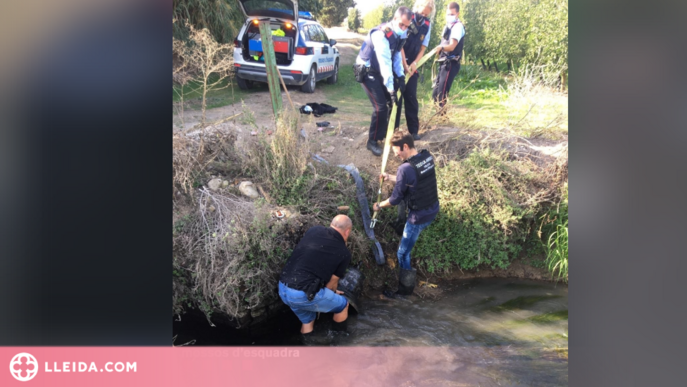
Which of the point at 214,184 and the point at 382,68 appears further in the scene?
the point at 214,184

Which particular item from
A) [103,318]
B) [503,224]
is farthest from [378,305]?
[103,318]

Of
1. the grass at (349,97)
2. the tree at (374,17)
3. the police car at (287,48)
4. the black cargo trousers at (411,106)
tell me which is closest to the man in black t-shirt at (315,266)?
the grass at (349,97)

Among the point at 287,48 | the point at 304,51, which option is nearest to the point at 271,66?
the point at 287,48

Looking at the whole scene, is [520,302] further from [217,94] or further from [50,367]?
[50,367]

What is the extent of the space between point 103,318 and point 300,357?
1497mm

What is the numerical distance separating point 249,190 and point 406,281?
1.70 metres

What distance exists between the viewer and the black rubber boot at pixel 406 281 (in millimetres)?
4480

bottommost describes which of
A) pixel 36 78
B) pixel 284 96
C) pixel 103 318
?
pixel 103 318

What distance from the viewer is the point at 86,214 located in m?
3.38

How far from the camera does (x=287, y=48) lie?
454 cm

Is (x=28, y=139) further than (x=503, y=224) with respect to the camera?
No

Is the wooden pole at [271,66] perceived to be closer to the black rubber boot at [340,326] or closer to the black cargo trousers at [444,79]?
the black cargo trousers at [444,79]

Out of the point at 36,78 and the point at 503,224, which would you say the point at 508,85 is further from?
the point at 36,78

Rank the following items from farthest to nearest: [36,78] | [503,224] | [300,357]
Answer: [503,224], [300,357], [36,78]
